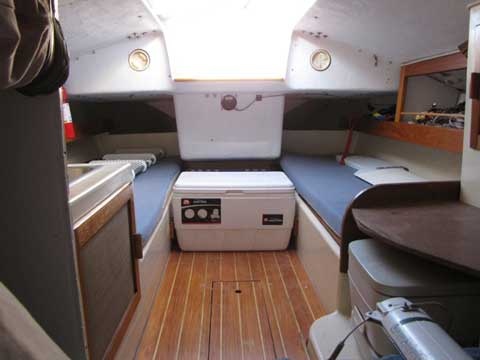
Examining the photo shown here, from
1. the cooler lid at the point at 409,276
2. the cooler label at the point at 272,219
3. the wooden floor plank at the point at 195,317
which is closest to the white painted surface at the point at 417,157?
the cooler label at the point at 272,219

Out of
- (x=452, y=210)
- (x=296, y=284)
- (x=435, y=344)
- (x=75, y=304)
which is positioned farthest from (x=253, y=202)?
(x=435, y=344)

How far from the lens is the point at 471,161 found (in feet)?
3.20

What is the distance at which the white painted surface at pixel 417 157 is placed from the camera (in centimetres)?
174

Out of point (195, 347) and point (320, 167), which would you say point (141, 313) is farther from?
point (320, 167)

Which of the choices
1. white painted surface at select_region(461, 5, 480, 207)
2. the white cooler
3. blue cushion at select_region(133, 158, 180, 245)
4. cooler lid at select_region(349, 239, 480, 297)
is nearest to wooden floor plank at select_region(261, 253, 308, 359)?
the white cooler

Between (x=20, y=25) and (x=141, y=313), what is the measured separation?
1.20m

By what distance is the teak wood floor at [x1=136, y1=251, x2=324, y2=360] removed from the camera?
4.41 feet

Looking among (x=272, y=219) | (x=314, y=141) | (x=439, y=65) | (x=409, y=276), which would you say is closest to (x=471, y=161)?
(x=409, y=276)

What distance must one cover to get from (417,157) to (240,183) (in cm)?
116

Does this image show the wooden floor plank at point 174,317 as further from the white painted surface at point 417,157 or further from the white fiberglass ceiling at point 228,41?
the white painted surface at point 417,157

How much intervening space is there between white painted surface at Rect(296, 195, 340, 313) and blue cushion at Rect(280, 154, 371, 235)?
87 mm

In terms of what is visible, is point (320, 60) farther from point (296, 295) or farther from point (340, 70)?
point (296, 295)

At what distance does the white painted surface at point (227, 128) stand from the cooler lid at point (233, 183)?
1.20ft

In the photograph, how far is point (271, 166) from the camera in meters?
2.91
